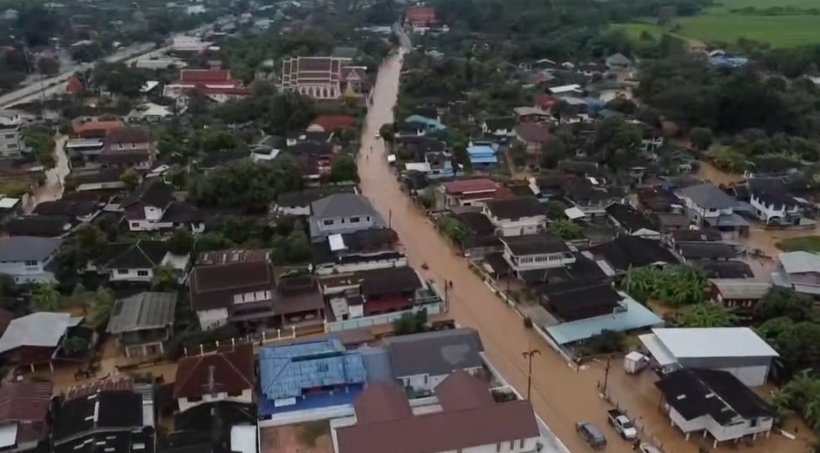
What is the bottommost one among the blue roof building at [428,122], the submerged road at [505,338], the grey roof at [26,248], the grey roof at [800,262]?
the submerged road at [505,338]

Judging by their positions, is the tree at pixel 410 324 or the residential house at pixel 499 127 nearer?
the tree at pixel 410 324

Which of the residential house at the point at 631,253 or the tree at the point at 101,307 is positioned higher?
the residential house at the point at 631,253

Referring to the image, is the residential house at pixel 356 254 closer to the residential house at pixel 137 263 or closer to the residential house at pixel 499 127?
the residential house at pixel 137 263

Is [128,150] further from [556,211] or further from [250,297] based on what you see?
[556,211]

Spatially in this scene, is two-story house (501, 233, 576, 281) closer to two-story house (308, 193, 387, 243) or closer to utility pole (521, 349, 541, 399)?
utility pole (521, 349, 541, 399)

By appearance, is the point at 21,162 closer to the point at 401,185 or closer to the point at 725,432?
the point at 401,185

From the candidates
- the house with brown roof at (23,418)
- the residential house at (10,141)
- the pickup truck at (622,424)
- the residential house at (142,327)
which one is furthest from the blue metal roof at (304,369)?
the residential house at (10,141)
